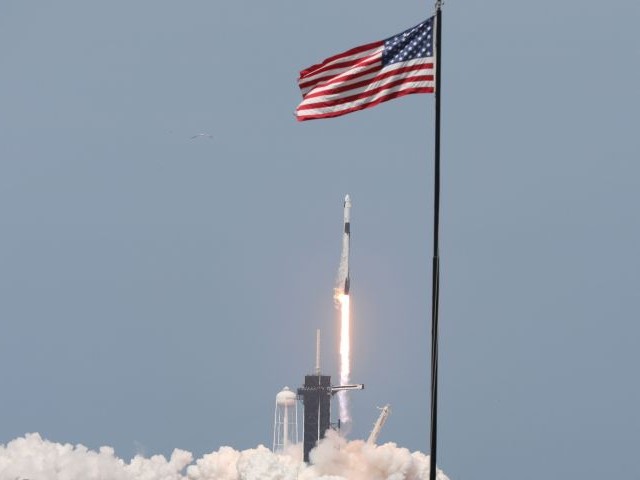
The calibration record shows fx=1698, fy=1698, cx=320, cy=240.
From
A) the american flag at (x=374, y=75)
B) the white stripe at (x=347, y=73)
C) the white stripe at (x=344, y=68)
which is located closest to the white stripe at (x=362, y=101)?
the american flag at (x=374, y=75)

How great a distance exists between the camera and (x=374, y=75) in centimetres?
5672

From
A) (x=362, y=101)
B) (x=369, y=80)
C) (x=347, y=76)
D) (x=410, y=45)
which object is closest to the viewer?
(x=410, y=45)

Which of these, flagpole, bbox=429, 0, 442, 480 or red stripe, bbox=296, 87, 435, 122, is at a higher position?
red stripe, bbox=296, 87, 435, 122

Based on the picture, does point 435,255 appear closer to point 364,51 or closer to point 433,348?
point 433,348

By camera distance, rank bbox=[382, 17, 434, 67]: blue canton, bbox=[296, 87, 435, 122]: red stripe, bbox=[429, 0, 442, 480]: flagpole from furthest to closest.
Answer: bbox=[382, 17, 434, 67]: blue canton
bbox=[296, 87, 435, 122]: red stripe
bbox=[429, 0, 442, 480]: flagpole

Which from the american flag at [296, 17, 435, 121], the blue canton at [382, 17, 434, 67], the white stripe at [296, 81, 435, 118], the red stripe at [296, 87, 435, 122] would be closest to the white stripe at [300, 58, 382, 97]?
the american flag at [296, 17, 435, 121]

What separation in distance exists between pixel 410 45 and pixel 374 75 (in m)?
1.56

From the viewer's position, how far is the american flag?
5606 centimetres

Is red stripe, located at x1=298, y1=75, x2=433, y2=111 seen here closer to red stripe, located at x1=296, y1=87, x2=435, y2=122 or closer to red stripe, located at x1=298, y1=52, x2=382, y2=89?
red stripe, located at x1=296, y1=87, x2=435, y2=122

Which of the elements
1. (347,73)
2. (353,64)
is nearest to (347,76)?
(347,73)

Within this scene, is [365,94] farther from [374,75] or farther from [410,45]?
[410,45]

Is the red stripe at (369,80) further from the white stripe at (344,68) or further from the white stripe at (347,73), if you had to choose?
the white stripe at (344,68)

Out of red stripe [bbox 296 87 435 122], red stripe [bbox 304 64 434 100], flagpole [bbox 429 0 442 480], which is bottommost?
flagpole [bbox 429 0 442 480]

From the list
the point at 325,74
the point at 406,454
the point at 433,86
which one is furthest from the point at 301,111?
the point at 406,454
